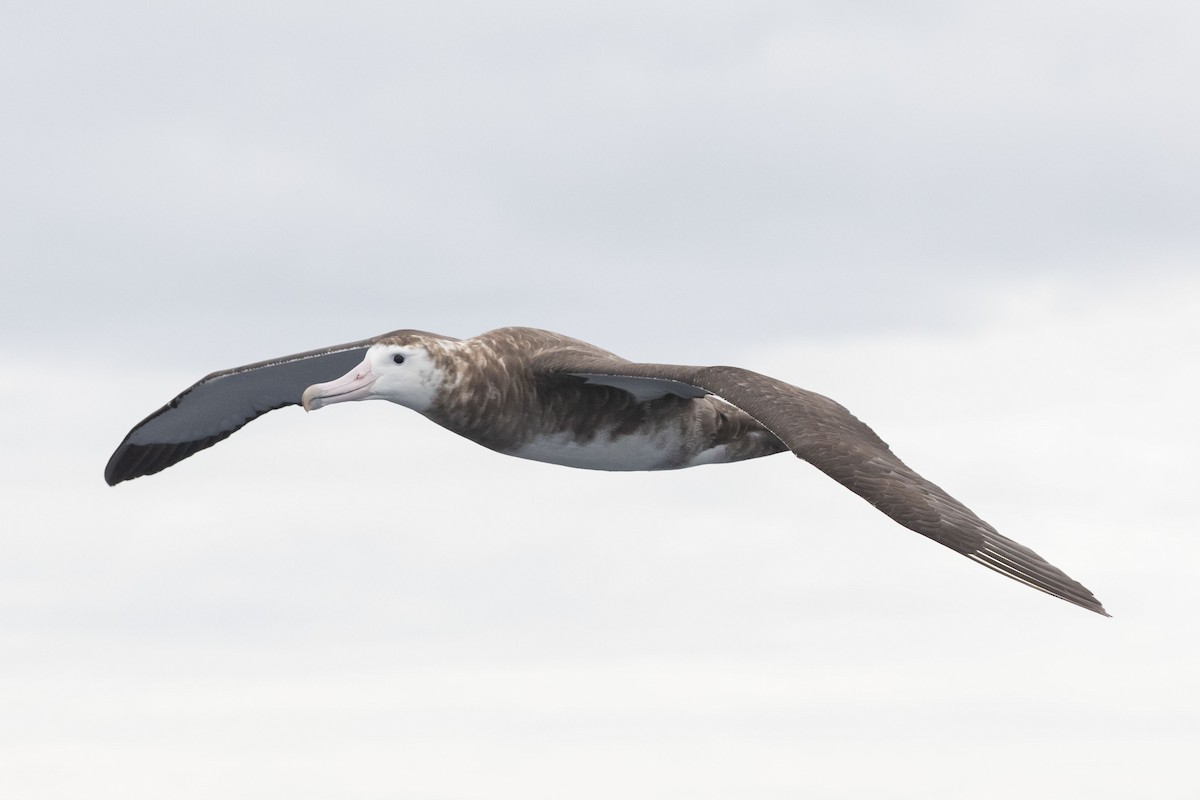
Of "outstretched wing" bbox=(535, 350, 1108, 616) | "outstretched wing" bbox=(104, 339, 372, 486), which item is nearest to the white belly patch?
"outstretched wing" bbox=(535, 350, 1108, 616)

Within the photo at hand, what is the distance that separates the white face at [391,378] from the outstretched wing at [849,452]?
116 centimetres

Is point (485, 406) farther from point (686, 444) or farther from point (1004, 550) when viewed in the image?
point (1004, 550)

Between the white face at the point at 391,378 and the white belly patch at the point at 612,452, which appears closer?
the white face at the point at 391,378

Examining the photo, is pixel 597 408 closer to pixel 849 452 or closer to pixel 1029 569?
pixel 849 452

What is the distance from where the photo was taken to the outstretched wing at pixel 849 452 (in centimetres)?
1186

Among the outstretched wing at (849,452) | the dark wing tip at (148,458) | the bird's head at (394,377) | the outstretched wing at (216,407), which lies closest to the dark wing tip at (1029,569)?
the outstretched wing at (849,452)

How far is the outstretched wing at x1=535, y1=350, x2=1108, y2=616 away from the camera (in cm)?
1186

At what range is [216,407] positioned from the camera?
1803cm

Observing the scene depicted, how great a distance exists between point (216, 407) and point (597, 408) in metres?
4.80

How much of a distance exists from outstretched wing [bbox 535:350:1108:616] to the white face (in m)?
1.16

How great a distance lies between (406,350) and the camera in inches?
580

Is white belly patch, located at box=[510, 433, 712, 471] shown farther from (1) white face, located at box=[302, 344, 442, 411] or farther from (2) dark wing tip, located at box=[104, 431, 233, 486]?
(2) dark wing tip, located at box=[104, 431, 233, 486]

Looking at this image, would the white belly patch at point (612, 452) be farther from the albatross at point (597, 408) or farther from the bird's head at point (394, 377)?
the bird's head at point (394, 377)

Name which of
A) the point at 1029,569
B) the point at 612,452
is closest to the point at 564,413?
the point at 612,452
